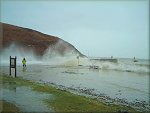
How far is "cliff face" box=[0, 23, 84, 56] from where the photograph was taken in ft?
309

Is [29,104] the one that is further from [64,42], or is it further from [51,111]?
[64,42]

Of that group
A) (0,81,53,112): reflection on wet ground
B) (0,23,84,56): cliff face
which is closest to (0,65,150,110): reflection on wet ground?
(0,81,53,112): reflection on wet ground

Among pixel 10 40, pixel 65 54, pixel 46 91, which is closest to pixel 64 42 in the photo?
pixel 65 54

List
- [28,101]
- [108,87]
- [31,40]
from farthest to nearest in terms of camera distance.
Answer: [31,40] → [108,87] → [28,101]

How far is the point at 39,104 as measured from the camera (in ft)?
38.4

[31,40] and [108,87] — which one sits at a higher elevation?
[31,40]

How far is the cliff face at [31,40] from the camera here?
309 ft

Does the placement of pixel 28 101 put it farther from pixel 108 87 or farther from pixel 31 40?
pixel 31 40

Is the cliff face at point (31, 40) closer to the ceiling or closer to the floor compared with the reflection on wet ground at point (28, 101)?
closer to the ceiling

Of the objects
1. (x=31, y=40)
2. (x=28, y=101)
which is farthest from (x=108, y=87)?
(x=31, y=40)

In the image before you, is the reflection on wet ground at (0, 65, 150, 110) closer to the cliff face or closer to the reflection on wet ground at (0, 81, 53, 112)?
the reflection on wet ground at (0, 81, 53, 112)

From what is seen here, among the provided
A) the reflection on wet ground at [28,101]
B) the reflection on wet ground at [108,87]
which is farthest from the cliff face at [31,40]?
the reflection on wet ground at [28,101]

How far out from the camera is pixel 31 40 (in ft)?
326

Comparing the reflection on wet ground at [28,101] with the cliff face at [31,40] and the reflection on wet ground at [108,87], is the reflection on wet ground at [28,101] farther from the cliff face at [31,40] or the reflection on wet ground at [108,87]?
the cliff face at [31,40]
